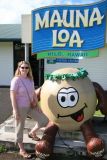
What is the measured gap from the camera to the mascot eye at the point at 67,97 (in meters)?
6.89

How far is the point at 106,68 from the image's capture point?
18422 millimetres

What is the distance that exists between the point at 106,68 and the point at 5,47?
590cm

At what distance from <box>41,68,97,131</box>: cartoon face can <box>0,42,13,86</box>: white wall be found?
14.0 metres

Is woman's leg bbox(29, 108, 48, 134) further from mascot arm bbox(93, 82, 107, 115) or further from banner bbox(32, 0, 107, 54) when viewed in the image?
banner bbox(32, 0, 107, 54)

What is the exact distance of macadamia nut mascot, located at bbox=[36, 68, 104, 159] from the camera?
6887 millimetres

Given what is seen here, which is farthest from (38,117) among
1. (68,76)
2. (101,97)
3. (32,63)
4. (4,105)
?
(32,63)

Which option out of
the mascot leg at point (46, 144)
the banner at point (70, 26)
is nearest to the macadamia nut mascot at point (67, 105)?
the mascot leg at point (46, 144)

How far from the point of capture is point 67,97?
6.90 m

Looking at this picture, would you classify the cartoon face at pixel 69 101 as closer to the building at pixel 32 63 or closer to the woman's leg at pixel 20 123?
the woman's leg at pixel 20 123

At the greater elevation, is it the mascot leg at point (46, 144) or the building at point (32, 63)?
the building at point (32, 63)

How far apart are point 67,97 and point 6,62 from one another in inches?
571

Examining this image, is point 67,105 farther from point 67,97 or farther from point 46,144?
point 46,144

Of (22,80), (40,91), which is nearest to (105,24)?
(40,91)

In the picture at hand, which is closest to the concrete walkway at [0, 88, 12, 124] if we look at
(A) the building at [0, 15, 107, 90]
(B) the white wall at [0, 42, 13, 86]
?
(B) the white wall at [0, 42, 13, 86]
